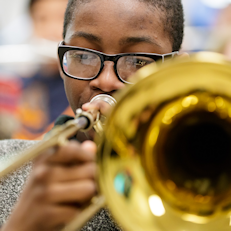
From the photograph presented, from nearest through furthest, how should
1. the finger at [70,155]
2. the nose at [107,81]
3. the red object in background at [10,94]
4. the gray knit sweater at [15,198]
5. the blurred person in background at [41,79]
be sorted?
1. the finger at [70,155]
2. the gray knit sweater at [15,198]
3. the nose at [107,81]
4. the blurred person in background at [41,79]
5. the red object in background at [10,94]

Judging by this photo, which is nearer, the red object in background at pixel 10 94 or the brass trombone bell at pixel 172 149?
the brass trombone bell at pixel 172 149

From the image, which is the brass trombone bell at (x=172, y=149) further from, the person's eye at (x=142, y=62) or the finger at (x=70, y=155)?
the person's eye at (x=142, y=62)

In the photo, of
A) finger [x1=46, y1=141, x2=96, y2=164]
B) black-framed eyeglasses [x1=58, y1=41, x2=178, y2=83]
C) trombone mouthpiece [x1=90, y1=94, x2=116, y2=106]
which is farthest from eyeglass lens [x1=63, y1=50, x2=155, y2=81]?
finger [x1=46, y1=141, x2=96, y2=164]

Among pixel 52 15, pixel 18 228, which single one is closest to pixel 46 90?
pixel 52 15

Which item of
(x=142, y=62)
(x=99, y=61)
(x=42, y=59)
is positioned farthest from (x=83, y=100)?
(x=42, y=59)

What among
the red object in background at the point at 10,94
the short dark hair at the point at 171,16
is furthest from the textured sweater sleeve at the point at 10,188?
the red object in background at the point at 10,94

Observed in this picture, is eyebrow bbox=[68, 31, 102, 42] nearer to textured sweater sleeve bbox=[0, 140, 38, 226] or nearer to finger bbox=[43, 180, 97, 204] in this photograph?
textured sweater sleeve bbox=[0, 140, 38, 226]

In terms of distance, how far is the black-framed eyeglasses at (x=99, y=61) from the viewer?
1127 millimetres

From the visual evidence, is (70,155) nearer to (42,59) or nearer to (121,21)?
(121,21)

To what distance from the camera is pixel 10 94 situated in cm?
284

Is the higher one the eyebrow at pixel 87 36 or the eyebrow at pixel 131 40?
the eyebrow at pixel 87 36

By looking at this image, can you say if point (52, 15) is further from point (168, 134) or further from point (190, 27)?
point (168, 134)

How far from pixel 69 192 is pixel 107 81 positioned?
545 millimetres

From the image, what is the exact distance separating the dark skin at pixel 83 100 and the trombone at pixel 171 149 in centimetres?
4
